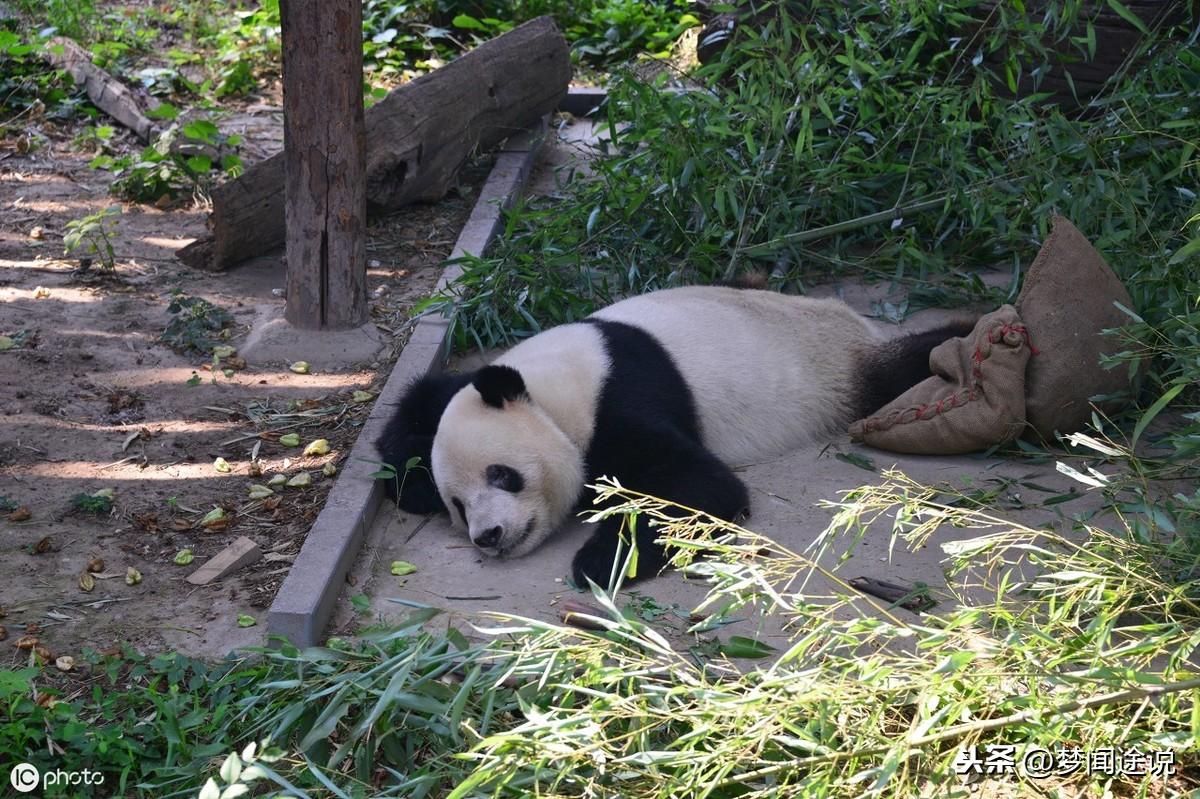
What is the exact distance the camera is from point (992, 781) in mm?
2174

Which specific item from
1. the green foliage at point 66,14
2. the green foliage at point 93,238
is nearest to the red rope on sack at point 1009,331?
the green foliage at point 93,238

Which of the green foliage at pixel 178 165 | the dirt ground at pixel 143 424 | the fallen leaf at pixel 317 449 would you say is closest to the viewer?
the dirt ground at pixel 143 424

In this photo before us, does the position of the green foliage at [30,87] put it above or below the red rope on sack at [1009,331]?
below

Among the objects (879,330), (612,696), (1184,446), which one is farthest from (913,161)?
(612,696)

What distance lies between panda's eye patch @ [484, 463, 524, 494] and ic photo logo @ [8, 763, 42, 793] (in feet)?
4.52

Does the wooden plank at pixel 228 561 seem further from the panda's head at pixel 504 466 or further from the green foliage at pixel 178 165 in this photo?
the green foliage at pixel 178 165

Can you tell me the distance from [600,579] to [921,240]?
2.63 m

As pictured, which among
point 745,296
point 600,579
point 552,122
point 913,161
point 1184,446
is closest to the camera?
point 1184,446

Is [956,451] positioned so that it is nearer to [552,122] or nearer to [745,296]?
[745,296]

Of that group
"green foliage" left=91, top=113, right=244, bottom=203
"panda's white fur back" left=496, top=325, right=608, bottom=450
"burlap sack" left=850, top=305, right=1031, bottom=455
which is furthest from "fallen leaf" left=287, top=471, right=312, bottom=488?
"green foliage" left=91, top=113, right=244, bottom=203

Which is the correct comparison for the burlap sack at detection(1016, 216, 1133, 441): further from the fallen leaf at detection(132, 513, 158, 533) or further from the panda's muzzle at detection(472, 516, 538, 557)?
the fallen leaf at detection(132, 513, 158, 533)

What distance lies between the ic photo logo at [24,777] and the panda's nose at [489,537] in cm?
125

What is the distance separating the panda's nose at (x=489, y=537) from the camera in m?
3.18

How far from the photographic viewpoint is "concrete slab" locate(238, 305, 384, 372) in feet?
14.8
